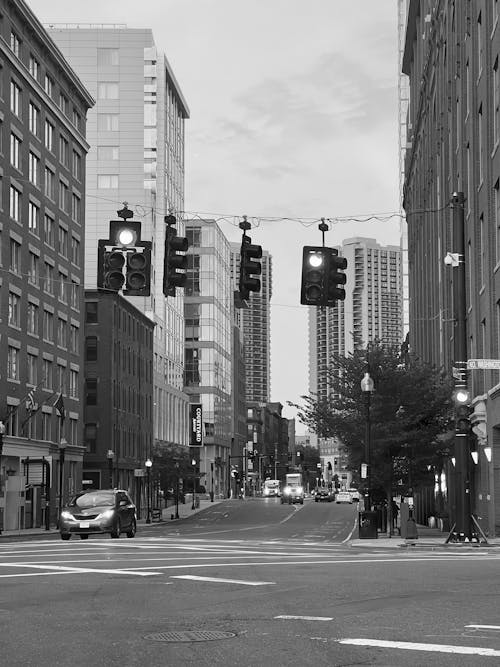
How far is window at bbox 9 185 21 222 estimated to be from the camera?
2588 inches

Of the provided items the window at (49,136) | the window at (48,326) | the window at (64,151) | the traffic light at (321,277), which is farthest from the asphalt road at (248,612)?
the window at (64,151)

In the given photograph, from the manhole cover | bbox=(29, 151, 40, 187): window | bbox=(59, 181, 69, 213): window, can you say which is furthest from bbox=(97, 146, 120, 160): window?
the manhole cover

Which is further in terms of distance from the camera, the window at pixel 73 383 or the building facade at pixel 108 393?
the building facade at pixel 108 393

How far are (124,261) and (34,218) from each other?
162ft

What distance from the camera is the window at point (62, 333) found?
76.3 meters

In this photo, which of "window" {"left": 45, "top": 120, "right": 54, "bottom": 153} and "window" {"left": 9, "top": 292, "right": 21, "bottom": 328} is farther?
"window" {"left": 45, "top": 120, "right": 54, "bottom": 153}

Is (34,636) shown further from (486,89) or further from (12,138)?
(12,138)

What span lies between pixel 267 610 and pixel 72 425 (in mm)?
69258

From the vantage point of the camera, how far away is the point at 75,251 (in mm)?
80562

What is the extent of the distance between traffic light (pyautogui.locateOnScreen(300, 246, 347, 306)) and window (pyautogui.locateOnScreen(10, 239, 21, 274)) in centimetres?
4477

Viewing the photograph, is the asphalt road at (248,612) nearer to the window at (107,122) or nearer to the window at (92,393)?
the window at (92,393)

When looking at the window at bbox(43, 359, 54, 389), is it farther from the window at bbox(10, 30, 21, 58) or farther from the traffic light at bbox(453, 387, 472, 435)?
the traffic light at bbox(453, 387, 472, 435)

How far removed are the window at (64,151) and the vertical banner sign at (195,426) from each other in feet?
240

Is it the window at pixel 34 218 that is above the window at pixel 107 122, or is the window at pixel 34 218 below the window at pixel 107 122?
below
